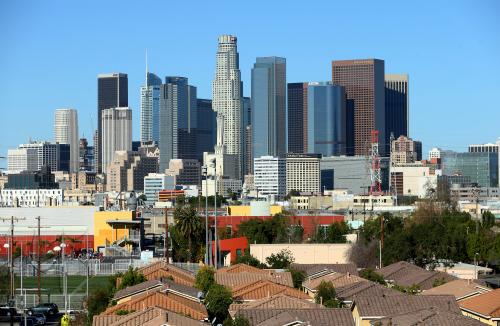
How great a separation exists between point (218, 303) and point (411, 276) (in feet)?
53.3

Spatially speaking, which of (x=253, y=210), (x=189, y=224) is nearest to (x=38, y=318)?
(x=189, y=224)

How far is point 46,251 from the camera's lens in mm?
99812

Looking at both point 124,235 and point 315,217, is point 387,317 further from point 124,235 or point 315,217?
point 315,217

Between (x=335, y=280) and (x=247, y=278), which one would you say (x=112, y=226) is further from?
(x=247, y=278)

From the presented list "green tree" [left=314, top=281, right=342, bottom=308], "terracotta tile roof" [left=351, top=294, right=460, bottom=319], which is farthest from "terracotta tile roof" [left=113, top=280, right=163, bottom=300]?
"terracotta tile roof" [left=351, top=294, right=460, bottom=319]

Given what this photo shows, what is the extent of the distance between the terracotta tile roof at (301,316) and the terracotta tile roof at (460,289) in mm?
9223

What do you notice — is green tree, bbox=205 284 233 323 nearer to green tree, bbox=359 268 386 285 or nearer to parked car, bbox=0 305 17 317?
parked car, bbox=0 305 17 317

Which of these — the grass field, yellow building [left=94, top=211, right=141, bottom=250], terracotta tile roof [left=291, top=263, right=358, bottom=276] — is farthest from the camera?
yellow building [left=94, top=211, right=141, bottom=250]

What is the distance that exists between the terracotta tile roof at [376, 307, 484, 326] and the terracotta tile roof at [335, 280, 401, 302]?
20.0 ft

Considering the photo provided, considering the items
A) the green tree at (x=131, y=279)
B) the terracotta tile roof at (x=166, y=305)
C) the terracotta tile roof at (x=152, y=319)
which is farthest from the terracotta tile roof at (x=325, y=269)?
the terracotta tile roof at (x=152, y=319)

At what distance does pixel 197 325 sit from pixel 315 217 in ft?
275

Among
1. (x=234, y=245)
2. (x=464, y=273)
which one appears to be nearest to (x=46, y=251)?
(x=234, y=245)

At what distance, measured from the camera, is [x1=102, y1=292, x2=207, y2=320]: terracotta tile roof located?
38.2 m

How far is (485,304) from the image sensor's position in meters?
42.2
